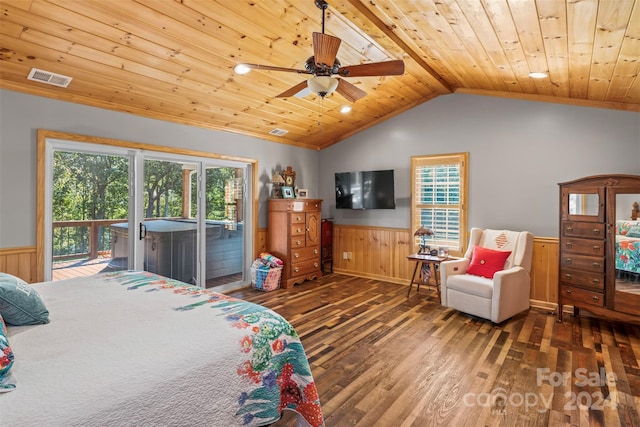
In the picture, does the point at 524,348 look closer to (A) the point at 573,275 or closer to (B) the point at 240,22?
(A) the point at 573,275

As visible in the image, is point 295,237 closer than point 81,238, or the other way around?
point 81,238

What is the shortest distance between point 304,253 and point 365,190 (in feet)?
4.82

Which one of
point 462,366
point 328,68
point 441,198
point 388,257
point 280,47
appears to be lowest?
point 462,366

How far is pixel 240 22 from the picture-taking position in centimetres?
276

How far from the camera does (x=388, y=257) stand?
5602 millimetres

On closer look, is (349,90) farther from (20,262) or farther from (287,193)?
(20,262)

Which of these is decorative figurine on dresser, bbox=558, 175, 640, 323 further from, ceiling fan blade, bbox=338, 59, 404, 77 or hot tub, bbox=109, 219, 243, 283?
hot tub, bbox=109, 219, 243, 283

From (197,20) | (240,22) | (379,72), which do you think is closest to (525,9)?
(379,72)

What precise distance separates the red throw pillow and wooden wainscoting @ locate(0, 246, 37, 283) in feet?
15.3

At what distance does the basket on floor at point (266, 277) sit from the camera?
493 cm

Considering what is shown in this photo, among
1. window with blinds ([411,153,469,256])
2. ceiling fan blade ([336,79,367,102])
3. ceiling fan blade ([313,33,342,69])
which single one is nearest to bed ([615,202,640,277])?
window with blinds ([411,153,469,256])

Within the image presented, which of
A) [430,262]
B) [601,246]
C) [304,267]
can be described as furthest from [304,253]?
[601,246]

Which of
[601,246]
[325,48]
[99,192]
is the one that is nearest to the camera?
[325,48]

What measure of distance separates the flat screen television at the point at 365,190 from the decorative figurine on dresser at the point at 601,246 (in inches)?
91.8
